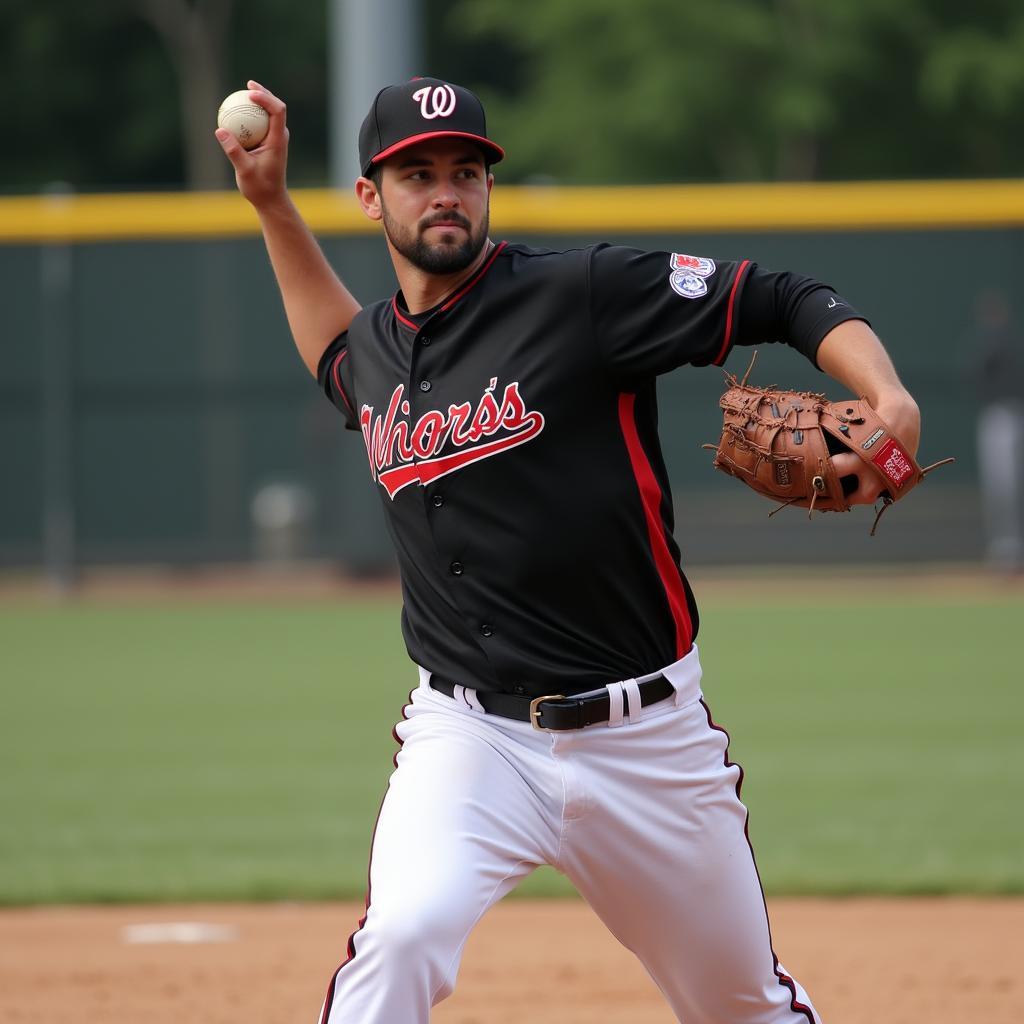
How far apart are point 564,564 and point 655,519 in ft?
0.63

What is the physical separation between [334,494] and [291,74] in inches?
716

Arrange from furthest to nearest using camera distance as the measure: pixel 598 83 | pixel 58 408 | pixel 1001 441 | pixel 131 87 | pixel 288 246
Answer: pixel 131 87 < pixel 598 83 < pixel 58 408 < pixel 1001 441 < pixel 288 246

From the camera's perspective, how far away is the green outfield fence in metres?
14.5

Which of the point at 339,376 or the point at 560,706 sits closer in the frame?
the point at 560,706

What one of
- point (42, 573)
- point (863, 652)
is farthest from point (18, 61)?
point (863, 652)

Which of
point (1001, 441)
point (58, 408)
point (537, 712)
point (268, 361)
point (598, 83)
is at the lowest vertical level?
point (537, 712)

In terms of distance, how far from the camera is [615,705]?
306cm

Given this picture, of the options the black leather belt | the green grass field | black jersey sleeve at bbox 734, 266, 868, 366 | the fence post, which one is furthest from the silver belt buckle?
the fence post

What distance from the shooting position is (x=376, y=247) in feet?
47.5

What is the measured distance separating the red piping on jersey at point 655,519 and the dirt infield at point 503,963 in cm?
154

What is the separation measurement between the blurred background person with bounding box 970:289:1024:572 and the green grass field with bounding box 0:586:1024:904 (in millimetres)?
1745

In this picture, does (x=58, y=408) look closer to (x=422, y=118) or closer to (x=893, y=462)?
(x=422, y=118)

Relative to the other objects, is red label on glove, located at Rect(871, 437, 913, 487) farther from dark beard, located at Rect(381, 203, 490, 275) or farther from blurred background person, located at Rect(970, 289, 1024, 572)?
blurred background person, located at Rect(970, 289, 1024, 572)

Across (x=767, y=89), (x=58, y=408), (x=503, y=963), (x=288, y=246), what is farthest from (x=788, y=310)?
(x=767, y=89)
